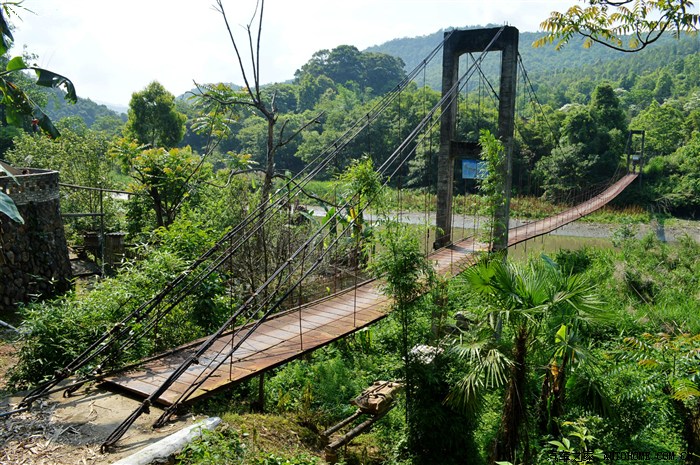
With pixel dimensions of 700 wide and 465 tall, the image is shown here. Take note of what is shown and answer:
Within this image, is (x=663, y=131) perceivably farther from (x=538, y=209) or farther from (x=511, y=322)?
(x=511, y=322)

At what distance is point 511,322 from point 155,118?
48.0 feet

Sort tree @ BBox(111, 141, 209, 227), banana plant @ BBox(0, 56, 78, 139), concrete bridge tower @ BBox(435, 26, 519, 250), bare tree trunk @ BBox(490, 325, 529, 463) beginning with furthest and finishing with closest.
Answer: tree @ BBox(111, 141, 209, 227)
concrete bridge tower @ BBox(435, 26, 519, 250)
banana plant @ BBox(0, 56, 78, 139)
bare tree trunk @ BBox(490, 325, 529, 463)

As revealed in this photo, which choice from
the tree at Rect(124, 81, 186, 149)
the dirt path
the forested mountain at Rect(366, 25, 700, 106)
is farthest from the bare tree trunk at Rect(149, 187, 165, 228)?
the tree at Rect(124, 81, 186, 149)

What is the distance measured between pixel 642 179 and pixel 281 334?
16804 millimetres

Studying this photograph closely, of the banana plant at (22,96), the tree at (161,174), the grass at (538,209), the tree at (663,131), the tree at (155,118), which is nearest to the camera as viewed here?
the banana plant at (22,96)

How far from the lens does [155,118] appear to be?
634 inches

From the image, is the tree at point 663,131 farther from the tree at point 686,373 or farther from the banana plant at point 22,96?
the banana plant at point 22,96

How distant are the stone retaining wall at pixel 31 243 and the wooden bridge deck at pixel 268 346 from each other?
2.20 metres

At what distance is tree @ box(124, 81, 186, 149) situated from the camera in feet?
52.4

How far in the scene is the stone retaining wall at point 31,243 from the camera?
5.41 meters

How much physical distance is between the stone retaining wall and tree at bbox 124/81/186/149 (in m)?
10.5

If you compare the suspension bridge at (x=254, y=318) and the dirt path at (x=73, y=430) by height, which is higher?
the suspension bridge at (x=254, y=318)

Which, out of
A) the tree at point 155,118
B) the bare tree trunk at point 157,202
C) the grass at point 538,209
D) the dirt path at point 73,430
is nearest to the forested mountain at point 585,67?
the bare tree trunk at point 157,202

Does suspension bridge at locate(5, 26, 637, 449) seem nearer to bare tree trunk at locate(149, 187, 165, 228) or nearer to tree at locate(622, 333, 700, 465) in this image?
bare tree trunk at locate(149, 187, 165, 228)
